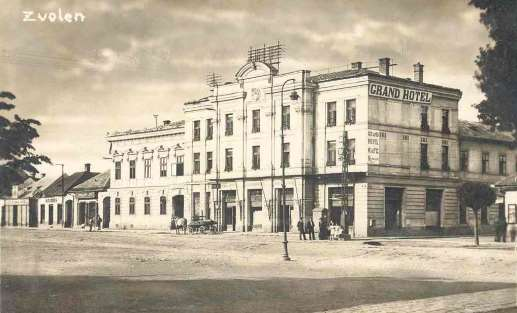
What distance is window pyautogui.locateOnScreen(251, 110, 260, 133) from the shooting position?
153 ft

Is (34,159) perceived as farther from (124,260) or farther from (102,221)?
(102,221)

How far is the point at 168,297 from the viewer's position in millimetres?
13125

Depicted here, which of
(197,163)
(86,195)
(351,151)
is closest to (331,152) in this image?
(351,151)

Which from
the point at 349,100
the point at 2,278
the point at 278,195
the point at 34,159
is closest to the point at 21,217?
the point at 278,195

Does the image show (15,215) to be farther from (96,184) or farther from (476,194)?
(476,194)

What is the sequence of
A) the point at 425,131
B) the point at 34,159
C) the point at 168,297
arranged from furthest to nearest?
the point at 425,131 < the point at 168,297 < the point at 34,159

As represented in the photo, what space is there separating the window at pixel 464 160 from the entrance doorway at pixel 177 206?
20.4 m

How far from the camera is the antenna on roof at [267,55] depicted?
1796 inches

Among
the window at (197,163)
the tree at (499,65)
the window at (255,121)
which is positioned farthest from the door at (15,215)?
the tree at (499,65)

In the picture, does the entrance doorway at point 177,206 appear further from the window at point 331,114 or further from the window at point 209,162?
the window at point 331,114

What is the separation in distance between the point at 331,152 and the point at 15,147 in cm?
3318

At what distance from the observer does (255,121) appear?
46.8m

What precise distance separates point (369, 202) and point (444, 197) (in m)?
6.67

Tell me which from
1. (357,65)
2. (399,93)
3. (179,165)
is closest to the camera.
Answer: (399,93)
